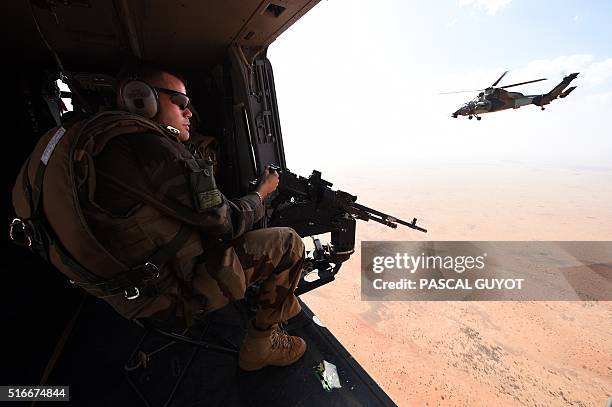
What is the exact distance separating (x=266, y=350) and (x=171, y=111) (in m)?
1.74

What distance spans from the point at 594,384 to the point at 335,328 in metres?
10.7

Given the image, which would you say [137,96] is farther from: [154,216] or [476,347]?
[476,347]

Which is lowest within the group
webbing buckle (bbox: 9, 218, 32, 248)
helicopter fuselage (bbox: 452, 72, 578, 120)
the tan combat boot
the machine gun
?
the tan combat boot

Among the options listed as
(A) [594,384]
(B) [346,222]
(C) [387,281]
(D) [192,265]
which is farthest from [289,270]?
(C) [387,281]

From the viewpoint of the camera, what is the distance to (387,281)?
21.4 metres

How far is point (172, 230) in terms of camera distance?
124cm

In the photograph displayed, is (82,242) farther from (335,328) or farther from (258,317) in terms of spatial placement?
(335,328)

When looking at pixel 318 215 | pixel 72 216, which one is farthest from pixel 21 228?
pixel 318 215

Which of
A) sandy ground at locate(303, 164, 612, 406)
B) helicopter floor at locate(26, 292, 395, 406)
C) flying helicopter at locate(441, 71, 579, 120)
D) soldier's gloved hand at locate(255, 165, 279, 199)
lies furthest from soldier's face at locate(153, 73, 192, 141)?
flying helicopter at locate(441, 71, 579, 120)

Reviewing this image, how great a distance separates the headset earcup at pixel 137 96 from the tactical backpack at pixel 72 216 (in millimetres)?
261

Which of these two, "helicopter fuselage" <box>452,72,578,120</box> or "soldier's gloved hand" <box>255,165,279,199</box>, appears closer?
"soldier's gloved hand" <box>255,165,279,199</box>

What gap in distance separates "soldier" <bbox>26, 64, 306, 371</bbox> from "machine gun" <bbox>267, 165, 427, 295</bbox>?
1181 mm

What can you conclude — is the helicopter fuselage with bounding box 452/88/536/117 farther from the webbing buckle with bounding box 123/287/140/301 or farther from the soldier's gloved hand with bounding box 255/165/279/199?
the webbing buckle with bounding box 123/287/140/301

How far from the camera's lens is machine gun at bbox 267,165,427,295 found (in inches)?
110
